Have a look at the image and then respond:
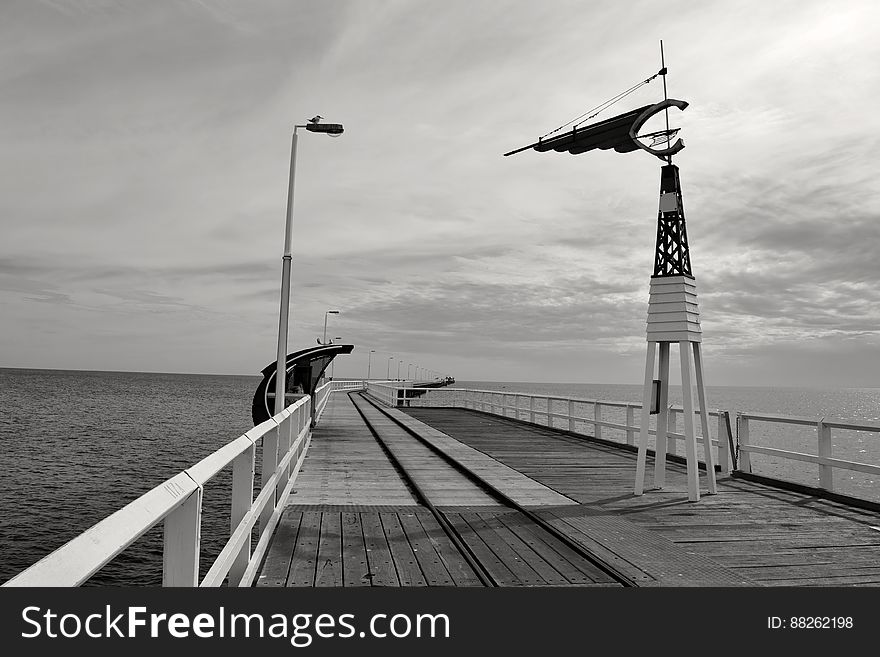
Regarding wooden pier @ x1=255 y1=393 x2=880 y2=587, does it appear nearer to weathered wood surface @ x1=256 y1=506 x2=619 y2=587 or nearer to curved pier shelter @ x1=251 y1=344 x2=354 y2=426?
weathered wood surface @ x1=256 y1=506 x2=619 y2=587

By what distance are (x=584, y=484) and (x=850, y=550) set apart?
14.3ft

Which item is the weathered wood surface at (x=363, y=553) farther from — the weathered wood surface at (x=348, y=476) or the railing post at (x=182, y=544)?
the railing post at (x=182, y=544)

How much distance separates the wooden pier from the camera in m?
5.80

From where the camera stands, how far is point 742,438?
1126cm

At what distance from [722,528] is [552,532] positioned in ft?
6.09

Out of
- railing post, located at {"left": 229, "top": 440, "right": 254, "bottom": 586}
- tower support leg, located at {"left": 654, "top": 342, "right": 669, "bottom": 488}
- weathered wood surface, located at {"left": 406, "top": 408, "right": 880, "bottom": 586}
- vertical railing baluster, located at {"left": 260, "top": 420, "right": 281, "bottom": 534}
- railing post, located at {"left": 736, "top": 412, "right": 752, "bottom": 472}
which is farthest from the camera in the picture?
railing post, located at {"left": 736, "top": 412, "right": 752, "bottom": 472}

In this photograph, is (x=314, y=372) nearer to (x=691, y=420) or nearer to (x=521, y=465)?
(x=521, y=465)

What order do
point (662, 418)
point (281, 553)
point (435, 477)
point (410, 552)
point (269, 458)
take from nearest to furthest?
1. point (281, 553)
2. point (410, 552)
3. point (269, 458)
4. point (662, 418)
5. point (435, 477)

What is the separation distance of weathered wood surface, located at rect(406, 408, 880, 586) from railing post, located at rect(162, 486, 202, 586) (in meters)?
3.68

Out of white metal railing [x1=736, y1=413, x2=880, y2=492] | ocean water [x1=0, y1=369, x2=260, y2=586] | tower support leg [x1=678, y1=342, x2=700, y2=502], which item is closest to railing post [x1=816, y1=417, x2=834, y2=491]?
white metal railing [x1=736, y1=413, x2=880, y2=492]

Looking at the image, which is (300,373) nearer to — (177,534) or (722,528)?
(722,528)

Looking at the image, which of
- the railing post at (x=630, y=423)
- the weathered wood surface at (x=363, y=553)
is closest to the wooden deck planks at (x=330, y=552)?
the weathered wood surface at (x=363, y=553)

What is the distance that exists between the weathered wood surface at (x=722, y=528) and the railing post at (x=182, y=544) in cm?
368

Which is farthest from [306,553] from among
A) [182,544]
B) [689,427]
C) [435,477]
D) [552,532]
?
[689,427]
